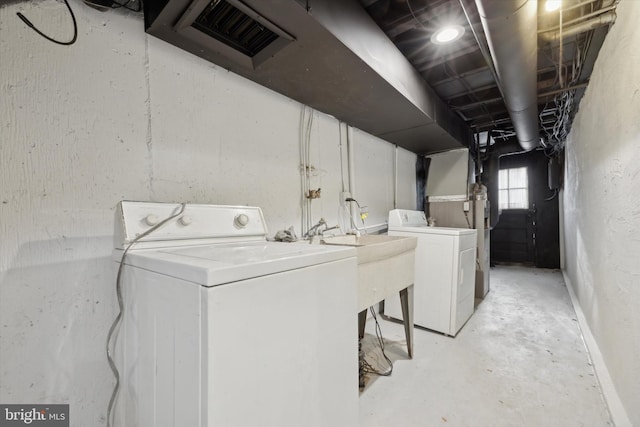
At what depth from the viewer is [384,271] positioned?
162 cm

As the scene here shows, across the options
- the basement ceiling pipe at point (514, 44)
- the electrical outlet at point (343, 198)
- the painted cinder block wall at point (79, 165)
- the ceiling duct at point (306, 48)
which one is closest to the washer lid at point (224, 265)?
the painted cinder block wall at point (79, 165)

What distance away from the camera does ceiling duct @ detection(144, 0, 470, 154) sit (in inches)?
44.3

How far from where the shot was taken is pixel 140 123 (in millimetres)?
1186

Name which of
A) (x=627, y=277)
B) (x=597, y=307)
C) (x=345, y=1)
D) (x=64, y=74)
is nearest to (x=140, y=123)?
(x=64, y=74)

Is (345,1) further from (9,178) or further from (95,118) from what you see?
(9,178)

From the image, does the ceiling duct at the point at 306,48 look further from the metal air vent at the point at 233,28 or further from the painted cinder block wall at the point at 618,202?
the painted cinder block wall at the point at 618,202

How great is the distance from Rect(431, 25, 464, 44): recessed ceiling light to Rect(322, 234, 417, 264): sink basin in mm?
1309

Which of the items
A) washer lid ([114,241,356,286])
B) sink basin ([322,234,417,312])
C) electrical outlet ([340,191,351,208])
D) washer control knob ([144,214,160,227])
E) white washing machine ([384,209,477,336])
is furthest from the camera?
electrical outlet ([340,191,351,208])

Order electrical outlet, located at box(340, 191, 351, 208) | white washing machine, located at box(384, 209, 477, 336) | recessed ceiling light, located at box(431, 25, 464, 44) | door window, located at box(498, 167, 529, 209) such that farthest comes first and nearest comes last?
door window, located at box(498, 167, 529, 209), electrical outlet, located at box(340, 191, 351, 208), white washing machine, located at box(384, 209, 477, 336), recessed ceiling light, located at box(431, 25, 464, 44)

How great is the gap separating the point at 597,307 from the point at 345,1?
102 inches

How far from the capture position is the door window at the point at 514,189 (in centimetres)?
511

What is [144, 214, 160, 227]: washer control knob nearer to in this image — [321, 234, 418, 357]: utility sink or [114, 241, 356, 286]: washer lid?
[114, 241, 356, 286]: washer lid

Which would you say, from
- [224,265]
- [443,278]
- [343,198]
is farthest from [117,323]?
[443,278]

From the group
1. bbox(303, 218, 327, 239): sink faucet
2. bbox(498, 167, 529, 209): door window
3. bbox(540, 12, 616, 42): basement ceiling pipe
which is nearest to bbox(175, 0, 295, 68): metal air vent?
bbox(303, 218, 327, 239): sink faucet
